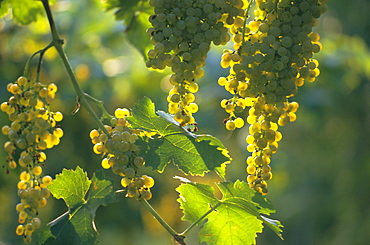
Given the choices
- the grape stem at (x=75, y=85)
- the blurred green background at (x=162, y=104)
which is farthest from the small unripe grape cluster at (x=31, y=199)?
the blurred green background at (x=162, y=104)

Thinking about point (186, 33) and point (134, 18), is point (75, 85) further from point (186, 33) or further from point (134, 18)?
point (134, 18)

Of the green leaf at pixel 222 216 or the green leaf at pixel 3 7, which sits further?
the green leaf at pixel 3 7

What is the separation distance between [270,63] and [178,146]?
150mm

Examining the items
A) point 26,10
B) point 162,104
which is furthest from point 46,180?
point 162,104

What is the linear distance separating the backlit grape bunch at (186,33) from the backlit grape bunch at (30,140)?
0.17m

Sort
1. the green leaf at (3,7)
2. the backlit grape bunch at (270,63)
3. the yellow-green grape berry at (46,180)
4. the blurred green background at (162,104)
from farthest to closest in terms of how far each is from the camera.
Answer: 1. the blurred green background at (162,104)
2. the green leaf at (3,7)
3. the yellow-green grape berry at (46,180)
4. the backlit grape bunch at (270,63)

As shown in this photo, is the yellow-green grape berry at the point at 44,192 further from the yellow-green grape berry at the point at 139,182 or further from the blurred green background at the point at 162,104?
the blurred green background at the point at 162,104

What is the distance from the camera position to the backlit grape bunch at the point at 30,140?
0.63 metres

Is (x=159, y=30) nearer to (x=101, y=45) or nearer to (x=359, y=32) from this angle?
(x=101, y=45)

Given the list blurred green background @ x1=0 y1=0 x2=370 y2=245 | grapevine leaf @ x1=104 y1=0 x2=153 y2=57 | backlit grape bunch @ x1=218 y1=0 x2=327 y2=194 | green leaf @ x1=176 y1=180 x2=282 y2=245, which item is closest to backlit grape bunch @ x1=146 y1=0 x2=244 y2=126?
backlit grape bunch @ x1=218 y1=0 x2=327 y2=194

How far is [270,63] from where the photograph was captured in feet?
1.79

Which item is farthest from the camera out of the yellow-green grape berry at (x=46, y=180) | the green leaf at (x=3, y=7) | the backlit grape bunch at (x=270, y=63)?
the green leaf at (x=3, y=7)

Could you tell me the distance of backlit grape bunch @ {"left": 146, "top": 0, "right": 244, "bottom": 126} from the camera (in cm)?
55

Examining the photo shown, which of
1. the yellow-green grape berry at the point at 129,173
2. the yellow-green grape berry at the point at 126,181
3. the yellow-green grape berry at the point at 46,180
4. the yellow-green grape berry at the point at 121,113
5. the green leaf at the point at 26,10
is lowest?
the yellow-green grape berry at the point at 126,181
